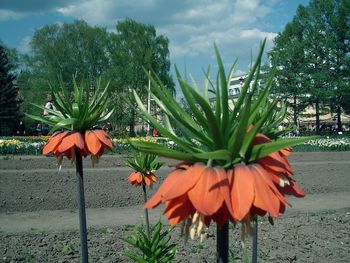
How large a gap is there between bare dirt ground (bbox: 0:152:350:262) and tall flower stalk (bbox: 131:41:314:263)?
2575 millimetres

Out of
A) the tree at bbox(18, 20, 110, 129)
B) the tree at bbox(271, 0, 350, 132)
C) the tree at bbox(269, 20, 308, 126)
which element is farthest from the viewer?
the tree at bbox(18, 20, 110, 129)

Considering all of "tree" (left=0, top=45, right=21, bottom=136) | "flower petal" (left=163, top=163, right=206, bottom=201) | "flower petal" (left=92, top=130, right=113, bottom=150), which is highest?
"tree" (left=0, top=45, right=21, bottom=136)

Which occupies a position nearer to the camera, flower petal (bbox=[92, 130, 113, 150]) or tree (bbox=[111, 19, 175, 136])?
flower petal (bbox=[92, 130, 113, 150])

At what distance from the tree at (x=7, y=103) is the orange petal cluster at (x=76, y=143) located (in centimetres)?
3539

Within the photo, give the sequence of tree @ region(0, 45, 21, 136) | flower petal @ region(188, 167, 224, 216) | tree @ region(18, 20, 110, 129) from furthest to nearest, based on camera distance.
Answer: tree @ region(18, 20, 110, 129)
tree @ region(0, 45, 21, 136)
flower petal @ region(188, 167, 224, 216)

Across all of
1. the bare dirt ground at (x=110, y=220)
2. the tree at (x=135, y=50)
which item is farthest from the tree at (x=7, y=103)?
the bare dirt ground at (x=110, y=220)

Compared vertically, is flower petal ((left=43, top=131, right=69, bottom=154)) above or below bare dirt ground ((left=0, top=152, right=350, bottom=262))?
above

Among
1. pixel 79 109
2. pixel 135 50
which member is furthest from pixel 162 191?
pixel 135 50

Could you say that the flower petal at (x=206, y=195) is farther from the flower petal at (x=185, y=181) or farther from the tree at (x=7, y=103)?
the tree at (x=7, y=103)

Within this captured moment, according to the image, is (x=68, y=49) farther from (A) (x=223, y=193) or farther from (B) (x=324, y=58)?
(A) (x=223, y=193)

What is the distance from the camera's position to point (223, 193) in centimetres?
86

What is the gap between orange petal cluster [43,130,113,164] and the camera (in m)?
2.08

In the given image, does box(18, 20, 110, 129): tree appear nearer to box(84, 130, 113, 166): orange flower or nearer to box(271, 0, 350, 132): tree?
box(271, 0, 350, 132): tree

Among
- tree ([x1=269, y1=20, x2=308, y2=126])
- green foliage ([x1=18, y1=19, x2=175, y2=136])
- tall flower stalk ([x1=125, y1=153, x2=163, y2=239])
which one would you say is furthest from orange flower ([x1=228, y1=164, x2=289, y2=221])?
green foliage ([x1=18, y1=19, x2=175, y2=136])
